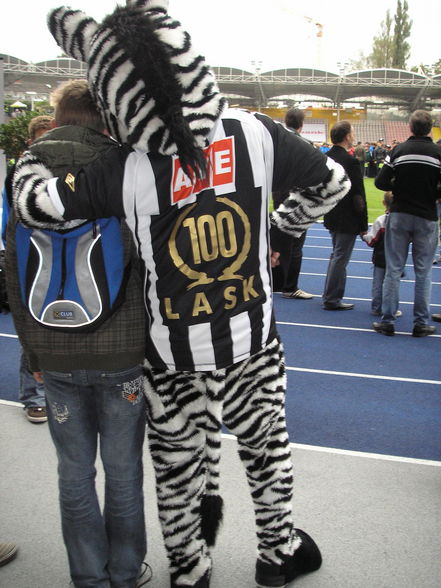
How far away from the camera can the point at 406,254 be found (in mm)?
5551

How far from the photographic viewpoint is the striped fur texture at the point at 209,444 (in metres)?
1.93

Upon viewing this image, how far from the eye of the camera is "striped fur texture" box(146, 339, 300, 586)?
1932 mm

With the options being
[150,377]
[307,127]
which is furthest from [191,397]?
[307,127]

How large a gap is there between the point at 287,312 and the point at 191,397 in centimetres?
470

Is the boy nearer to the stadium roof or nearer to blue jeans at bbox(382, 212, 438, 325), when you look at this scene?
blue jeans at bbox(382, 212, 438, 325)

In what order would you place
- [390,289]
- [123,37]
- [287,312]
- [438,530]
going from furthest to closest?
[287,312]
[390,289]
[438,530]
[123,37]

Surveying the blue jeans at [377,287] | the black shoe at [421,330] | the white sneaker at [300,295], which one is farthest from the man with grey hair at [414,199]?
the white sneaker at [300,295]

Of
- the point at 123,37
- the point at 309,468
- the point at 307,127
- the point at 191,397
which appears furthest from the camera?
the point at 307,127

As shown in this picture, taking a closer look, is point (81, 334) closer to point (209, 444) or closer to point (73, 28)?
point (209, 444)

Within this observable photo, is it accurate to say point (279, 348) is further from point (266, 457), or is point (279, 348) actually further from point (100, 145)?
point (100, 145)

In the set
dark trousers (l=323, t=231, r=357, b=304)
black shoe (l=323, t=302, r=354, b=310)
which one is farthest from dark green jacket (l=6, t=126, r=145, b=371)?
black shoe (l=323, t=302, r=354, b=310)

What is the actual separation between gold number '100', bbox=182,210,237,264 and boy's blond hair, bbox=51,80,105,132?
447mm

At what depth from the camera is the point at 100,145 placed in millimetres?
1829

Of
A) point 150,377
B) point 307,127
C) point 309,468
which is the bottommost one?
point 309,468
